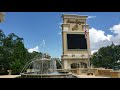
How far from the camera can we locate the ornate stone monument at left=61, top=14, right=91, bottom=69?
2570cm

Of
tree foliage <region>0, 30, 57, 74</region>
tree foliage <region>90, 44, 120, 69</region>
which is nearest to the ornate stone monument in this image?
tree foliage <region>90, 44, 120, 69</region>

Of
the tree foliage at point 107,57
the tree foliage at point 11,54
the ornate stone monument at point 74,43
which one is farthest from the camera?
the tree foliage at point 107,57

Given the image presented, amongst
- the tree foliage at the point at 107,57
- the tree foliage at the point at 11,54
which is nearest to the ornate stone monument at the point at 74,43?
the tree foliage at the point at 107,57

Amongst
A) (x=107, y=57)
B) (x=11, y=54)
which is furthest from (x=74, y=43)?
(x=11, y=54)

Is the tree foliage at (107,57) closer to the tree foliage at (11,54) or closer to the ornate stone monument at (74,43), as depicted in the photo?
the ornate stone monument at (74,43)

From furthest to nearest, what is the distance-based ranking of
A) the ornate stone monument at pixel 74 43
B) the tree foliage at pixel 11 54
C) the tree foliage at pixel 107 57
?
the tree foliage at pixel 107 57 → the ornate stone monument at pixel 74 43 → the tree foliage at pixel 11 54

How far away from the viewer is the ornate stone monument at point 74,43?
84.3 ft

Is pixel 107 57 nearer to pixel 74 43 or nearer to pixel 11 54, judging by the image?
pixel 74 43

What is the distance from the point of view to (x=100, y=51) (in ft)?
94.4

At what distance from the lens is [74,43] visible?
→ 25906mm
